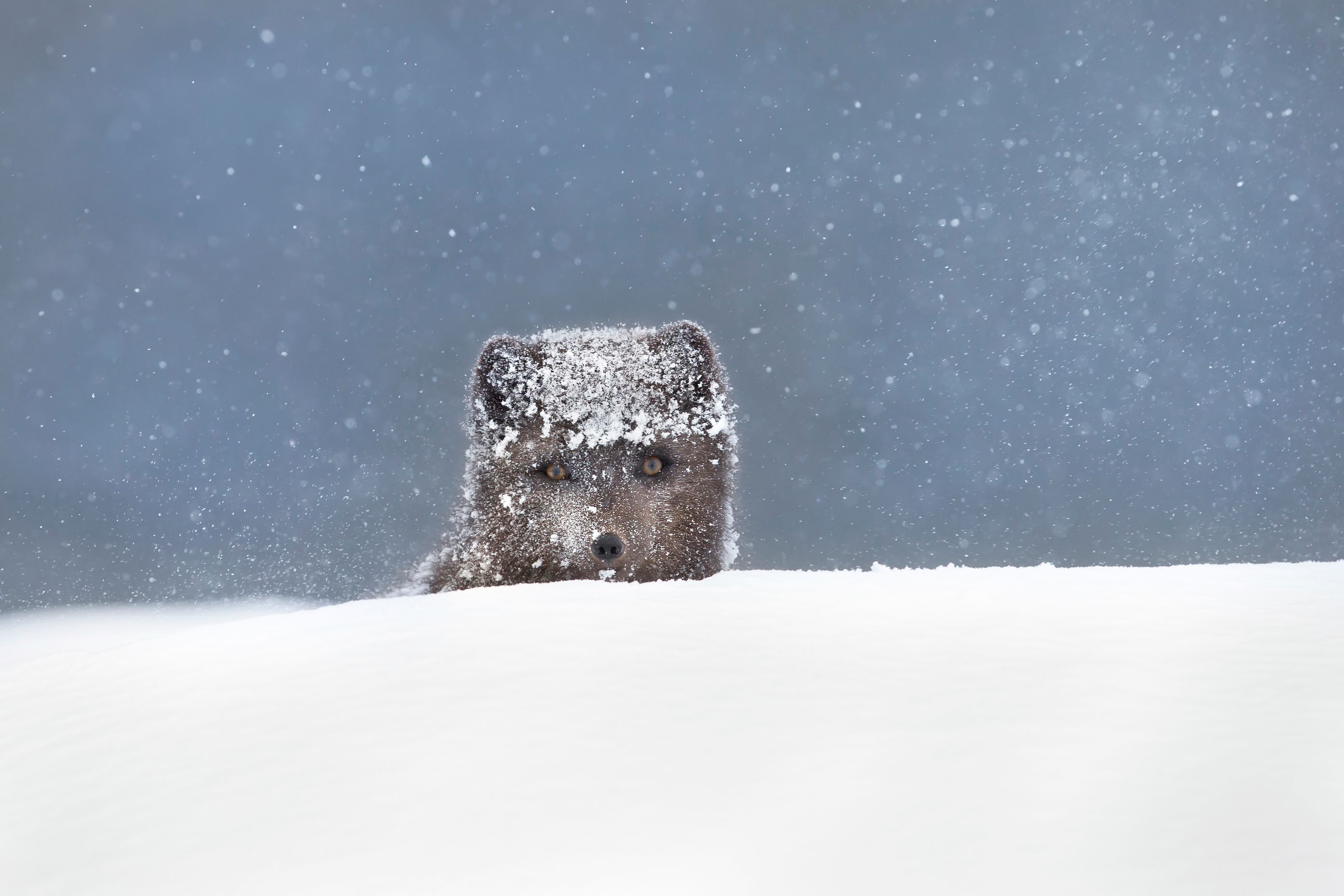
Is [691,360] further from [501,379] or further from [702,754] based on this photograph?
[702,754]

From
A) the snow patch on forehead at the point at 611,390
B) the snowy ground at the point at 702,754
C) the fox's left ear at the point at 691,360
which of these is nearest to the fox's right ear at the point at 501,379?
the snow patch on forehead at the point at 611,390

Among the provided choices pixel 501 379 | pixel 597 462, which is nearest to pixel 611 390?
pixel 597 462

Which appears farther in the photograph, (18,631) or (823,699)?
(18,631)

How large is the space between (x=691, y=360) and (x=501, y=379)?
92cm

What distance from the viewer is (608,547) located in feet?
13.6

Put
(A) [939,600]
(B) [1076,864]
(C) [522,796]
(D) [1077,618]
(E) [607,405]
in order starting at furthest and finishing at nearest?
(E) [607,405] < (A) [939,600] < (D) [1077,618] < (C) [522,796] < (B) [1076,864]

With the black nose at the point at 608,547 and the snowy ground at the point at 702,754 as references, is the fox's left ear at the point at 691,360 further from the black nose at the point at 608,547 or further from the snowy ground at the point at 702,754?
the snowy ground at the point at 702,754

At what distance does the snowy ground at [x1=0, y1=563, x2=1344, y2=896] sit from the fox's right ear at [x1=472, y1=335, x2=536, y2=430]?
3.03 meters

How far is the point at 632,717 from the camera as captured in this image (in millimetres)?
1177

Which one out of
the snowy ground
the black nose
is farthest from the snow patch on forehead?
the snowy ground

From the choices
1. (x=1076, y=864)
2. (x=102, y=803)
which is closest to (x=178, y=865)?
(x=102, y=803)

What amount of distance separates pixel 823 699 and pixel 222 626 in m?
1.05

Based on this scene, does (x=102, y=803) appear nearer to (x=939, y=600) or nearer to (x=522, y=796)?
(x=522, y=796)

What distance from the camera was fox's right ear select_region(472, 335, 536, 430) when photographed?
4543 millimetres
